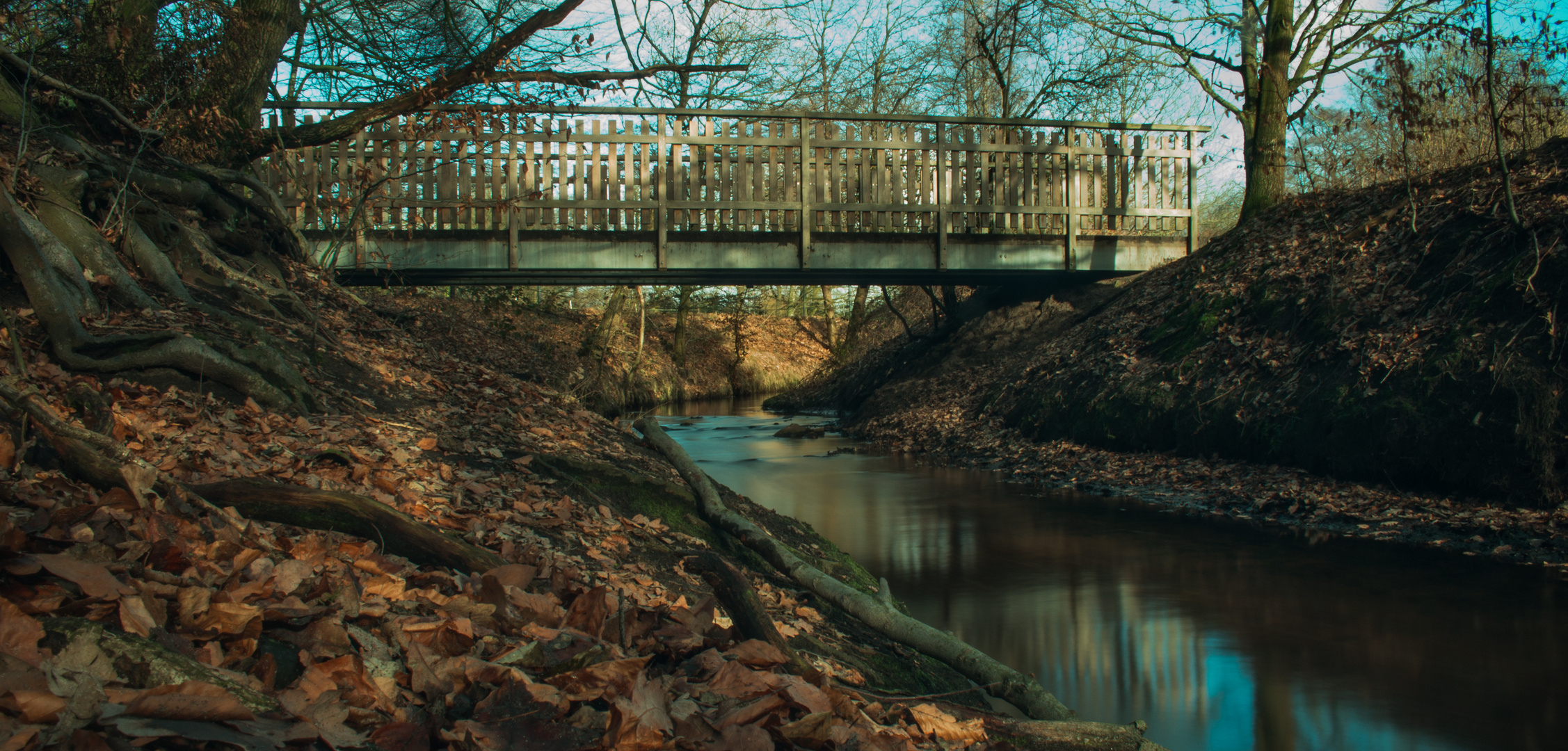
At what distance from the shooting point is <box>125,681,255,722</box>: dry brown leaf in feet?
5.64

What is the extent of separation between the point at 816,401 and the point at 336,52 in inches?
572

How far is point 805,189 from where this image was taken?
1341 centimetres

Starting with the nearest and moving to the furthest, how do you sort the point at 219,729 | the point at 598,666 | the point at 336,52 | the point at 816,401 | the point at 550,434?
the point at 219,729, the point at 598,666, the point at 550,434, the point at 336,52, the point at 816,401

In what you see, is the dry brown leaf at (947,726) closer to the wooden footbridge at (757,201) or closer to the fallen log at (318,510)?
the fallen log at (318,510)

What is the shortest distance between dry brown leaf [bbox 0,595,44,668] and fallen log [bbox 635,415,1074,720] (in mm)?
3063

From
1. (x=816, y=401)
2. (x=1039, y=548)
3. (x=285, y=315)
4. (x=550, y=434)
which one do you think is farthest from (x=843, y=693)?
(x=816, y=401)

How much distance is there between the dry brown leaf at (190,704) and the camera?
5.64 feet

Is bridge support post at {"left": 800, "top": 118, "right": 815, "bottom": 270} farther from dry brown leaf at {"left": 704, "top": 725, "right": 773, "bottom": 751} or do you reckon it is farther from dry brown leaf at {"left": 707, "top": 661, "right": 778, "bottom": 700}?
dry brown leaf at {"left": 704, "top": 725, "right": 773, "bottom": 751}

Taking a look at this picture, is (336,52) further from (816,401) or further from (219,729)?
(816,401)

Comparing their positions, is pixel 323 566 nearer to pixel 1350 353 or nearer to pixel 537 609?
pixel 537 609

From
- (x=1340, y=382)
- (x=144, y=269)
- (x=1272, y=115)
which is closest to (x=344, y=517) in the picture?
(x=144, y=269)

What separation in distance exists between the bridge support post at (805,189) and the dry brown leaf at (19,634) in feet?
39.2

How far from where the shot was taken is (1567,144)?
350 inches

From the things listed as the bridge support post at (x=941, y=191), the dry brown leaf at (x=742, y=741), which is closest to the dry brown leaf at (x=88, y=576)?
the dry brown leaf at (x=742, y=741)
